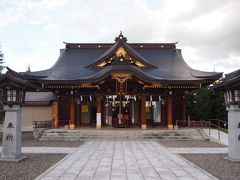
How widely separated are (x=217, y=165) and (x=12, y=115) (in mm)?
7902

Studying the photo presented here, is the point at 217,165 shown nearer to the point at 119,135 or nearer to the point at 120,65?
the point at 119,135

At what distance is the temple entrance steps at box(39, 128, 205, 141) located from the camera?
20938 mm

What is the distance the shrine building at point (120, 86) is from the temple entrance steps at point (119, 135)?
6.38 ft

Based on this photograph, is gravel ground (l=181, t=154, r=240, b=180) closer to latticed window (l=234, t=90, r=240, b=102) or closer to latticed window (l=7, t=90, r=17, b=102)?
latticed window (l=234, t=90, r=240, b=102)

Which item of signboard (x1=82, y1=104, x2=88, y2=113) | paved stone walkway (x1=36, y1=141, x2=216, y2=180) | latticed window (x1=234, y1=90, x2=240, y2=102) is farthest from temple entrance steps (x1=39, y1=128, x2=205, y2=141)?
latticed window (x1=234, y1=90, x2=240, y2=102)

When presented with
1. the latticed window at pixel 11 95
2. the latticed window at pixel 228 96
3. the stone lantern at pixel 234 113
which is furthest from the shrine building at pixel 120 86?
the stone lantern at pixel 234 113

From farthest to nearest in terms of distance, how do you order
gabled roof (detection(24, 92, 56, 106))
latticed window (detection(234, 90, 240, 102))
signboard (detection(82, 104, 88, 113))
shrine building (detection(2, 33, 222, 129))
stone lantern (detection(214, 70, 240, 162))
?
gabled roof (detection(24, 92, 56, 106)), signboard (detection(82, 104, 88, 113)), shrine building (detection(2, 33, 222, 129)), latticed window (detection(234, 90, 240, 102)), stone lantern (detection(214, 70, 240, 162))

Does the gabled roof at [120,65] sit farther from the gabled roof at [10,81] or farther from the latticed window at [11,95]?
the latticed window at [11,95]

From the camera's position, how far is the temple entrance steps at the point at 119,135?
20.9m

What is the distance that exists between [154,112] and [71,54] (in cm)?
1013

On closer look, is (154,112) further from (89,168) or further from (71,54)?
(89,168)

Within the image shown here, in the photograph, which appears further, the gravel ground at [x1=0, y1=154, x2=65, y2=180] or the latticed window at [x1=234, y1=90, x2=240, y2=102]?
the latticed window at [x1=234, y1=90, x2=240, y2=102]

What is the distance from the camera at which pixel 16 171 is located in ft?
33.1

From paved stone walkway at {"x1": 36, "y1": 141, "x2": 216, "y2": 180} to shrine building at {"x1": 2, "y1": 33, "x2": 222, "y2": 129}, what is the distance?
10065 millimetres
